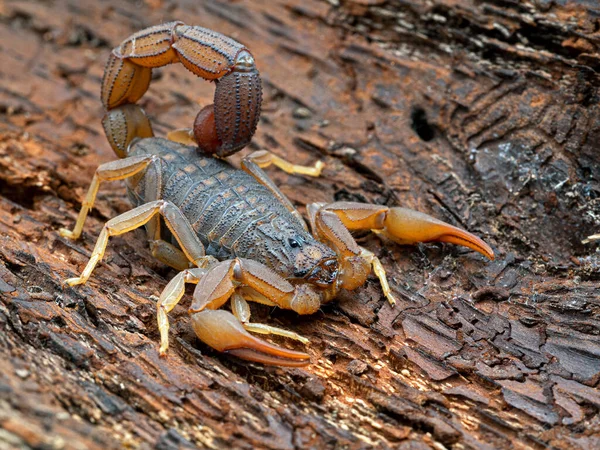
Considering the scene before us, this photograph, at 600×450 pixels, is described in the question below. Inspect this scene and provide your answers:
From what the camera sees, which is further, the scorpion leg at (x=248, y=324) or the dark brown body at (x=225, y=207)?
→ the dark brown body at (x=225, y=207)

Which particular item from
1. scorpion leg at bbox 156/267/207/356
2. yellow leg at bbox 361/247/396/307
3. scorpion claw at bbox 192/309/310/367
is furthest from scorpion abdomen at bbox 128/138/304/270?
scorpion claw at bbox 192/309/310/367

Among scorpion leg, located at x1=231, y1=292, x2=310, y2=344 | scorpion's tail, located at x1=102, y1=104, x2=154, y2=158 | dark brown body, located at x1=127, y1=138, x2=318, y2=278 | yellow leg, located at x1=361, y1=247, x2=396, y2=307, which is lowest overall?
scorpion leg, located at x1=231, y1=292, x2=310, y2=344

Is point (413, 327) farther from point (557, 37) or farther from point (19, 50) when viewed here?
point (19, 50)

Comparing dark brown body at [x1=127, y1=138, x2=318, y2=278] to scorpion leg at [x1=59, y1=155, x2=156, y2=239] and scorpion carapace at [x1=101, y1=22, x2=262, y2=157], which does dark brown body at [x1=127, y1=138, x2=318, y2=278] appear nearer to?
scorpion leg at [x1=59, y1=155, x2=156, y2=239]

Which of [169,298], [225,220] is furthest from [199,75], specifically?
[169,298]

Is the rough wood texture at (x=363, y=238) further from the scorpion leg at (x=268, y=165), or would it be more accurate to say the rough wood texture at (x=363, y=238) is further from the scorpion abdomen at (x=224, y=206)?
the scorpion abdomen at (x=224, y=206)

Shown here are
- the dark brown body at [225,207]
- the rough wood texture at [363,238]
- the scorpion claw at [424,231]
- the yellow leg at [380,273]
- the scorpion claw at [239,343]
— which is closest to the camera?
the rough wood texture at [363,238]

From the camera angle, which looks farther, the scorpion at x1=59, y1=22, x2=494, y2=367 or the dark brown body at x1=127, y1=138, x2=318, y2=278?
the dark brown body at x1=127, y1=138, x2=318, y2=278

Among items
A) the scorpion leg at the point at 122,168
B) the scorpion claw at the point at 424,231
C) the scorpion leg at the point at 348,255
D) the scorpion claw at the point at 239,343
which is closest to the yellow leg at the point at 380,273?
the scorpion leg at the point at 348,255
